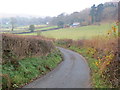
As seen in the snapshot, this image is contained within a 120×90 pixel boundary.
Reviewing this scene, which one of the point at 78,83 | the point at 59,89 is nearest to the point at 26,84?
the point at 59,89

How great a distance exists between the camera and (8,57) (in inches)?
400

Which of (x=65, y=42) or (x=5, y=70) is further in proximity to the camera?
(x=65, y=42)

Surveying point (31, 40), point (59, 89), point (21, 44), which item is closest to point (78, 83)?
point (59, 89)

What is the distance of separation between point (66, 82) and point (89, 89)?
185cm

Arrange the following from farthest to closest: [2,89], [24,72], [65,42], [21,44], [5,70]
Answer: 1. [65,42]
2. [21,44]
3. [24,72]
4. [5,70]
5. [2,89]

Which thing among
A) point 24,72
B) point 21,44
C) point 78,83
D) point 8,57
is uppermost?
point 21,44

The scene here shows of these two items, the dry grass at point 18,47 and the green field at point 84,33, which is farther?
the green field at point 84,33

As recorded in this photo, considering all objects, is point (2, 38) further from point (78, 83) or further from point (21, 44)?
point (78, 83)

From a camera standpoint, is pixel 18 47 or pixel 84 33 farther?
pixel 84 33

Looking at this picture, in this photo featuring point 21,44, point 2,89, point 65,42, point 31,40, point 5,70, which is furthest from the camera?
point 65,42

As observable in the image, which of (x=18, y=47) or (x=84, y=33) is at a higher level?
(x=84, y=33)

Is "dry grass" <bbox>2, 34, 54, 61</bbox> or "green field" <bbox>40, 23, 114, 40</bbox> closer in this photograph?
"dry grass" <bbox>2, 34, 54, 61</bbox>

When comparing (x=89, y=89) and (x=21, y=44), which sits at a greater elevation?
(x=21, y=44)

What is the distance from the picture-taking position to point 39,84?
8672mm
